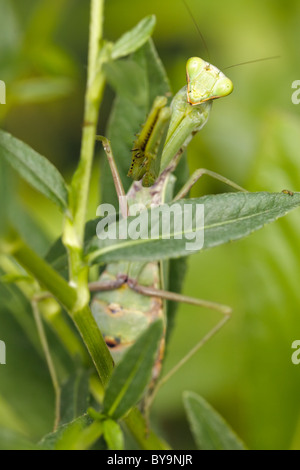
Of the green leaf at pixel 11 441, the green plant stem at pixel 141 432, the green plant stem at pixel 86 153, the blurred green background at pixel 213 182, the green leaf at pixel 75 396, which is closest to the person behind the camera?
the green leaf at pixel 11 441

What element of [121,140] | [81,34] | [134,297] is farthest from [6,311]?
[81,34]

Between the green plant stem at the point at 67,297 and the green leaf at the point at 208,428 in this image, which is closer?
the green plant stem at the point at 67,297

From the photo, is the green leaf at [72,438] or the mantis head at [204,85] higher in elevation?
the mantis head at [204,85]

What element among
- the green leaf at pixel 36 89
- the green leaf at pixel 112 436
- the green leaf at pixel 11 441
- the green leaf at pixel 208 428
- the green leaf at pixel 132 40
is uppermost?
the green leaf at pixel 36 89

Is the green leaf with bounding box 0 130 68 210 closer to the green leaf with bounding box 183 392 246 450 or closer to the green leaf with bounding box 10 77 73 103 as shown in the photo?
the green leaf with bounding box 183 392 246 450

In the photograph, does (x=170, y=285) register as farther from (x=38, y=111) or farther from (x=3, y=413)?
(x=38, y=111)

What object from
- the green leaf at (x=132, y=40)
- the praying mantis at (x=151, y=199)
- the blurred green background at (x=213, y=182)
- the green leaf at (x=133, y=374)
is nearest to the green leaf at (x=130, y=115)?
the praying mantis at (x=151, y=199)

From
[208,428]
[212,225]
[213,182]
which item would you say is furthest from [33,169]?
[213,182]

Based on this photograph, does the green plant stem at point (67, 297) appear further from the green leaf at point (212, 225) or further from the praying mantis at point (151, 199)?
the praying mantis at point (151, 199)
